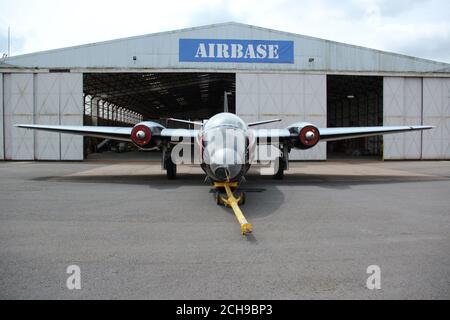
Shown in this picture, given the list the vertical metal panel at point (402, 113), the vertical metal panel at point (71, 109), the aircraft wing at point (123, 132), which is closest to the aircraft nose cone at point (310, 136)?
the aircraft wing at point (123, 132)

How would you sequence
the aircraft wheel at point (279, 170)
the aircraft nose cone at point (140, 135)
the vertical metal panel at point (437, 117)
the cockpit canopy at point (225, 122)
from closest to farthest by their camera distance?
the cockpit canopy at point (225, 122) → the aircraft nose cone at point (140, 135) → the aircraft wheel at point (279, 170) → the vertical metal panel at point (437, 117)

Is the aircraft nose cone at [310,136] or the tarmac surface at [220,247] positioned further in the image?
the aircraft nose cone at [310,136]

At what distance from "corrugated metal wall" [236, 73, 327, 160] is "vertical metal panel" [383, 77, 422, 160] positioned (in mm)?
6059

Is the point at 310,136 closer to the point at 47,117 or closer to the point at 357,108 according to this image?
the point at 47,117

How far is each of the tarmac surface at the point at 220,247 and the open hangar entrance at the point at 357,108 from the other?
28.2 m

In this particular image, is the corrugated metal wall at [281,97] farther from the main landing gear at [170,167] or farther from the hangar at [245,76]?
the main landing gear at [170,167]

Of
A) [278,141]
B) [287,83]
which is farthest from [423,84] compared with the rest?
[278,141]

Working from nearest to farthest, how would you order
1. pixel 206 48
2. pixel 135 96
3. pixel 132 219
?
pixel 132 219 → pixel 206 48 → pixel 135 96

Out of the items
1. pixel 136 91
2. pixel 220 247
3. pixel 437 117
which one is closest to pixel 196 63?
pixel 136 91

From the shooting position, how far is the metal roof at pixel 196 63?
25.4 metres
